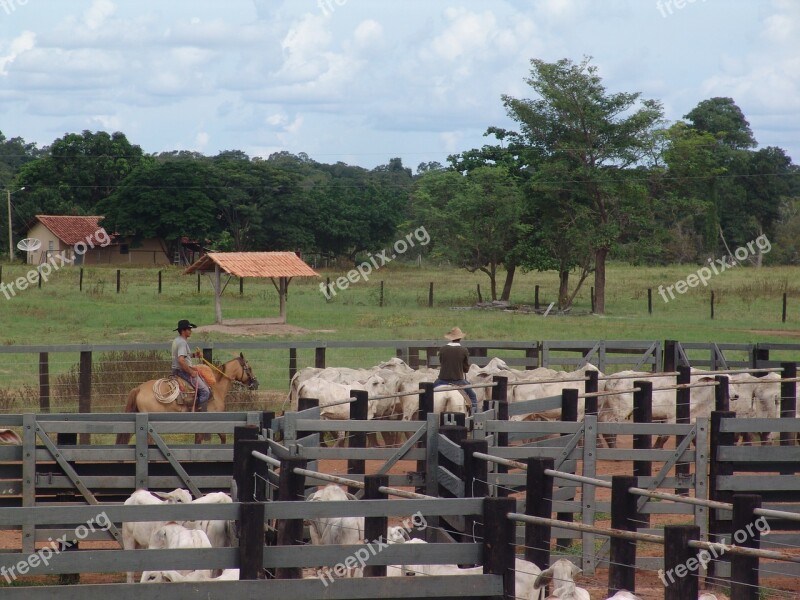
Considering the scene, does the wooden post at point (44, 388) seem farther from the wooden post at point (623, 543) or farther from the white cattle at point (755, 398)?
the wooden post at point (623, 543)

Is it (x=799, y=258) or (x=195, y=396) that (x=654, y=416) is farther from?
(x=799, y=258)

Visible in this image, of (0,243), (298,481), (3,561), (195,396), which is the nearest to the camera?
(3,561)

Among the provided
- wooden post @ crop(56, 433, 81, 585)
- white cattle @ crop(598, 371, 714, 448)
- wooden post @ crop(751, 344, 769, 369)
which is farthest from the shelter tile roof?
wooden post @ crop(56, 433, 81, 585)

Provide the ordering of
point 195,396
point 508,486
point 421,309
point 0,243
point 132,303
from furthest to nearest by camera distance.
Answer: point 0,243 → point 421,309 → point 132,303 → point 195,396 → point 508,486

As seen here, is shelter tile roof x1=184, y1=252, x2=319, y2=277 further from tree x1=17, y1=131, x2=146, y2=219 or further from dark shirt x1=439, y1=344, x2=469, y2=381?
tree x1=17, y1=131, x2=146, y2=219

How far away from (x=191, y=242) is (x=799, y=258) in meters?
41.9

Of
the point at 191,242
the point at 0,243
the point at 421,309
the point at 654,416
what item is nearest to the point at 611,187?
the point at 421,309

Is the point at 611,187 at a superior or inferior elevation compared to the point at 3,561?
superior

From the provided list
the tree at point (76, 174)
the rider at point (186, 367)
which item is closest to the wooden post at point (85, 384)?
the rider at point (186, 367)

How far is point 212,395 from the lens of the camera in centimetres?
1730

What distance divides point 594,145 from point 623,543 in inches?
1559

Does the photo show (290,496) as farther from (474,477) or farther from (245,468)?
(474,477)

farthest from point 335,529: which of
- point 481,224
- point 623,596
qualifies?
point 481,224

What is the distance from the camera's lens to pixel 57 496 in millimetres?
9984
